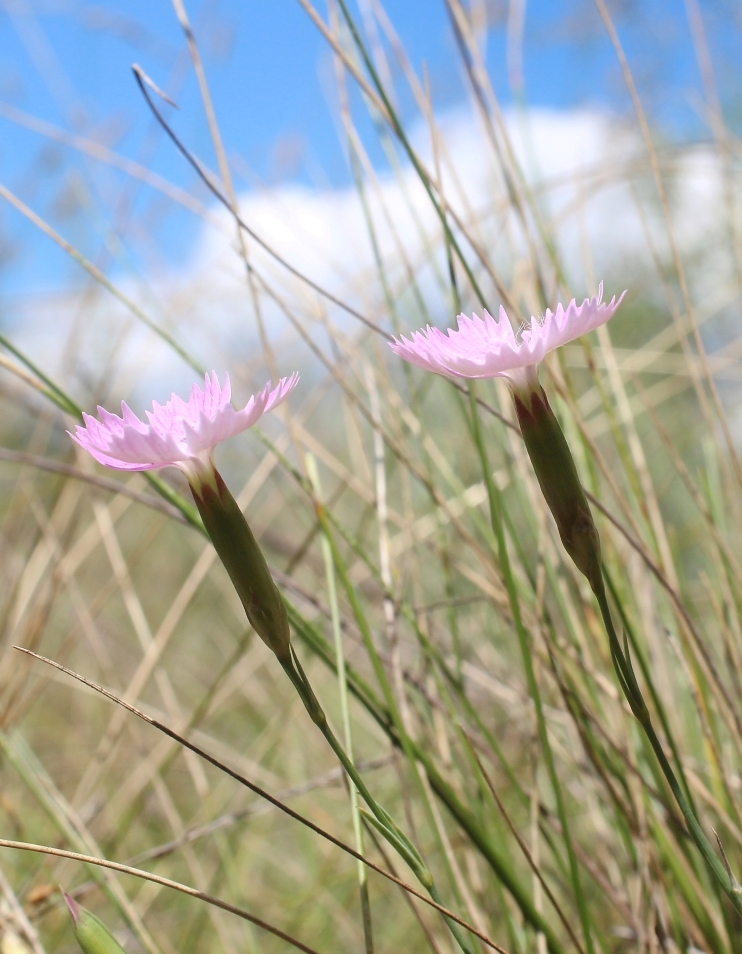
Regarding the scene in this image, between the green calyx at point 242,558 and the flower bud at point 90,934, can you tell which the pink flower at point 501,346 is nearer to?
the green calyx at point 242,558

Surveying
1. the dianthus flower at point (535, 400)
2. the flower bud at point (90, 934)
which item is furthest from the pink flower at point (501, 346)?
the flower bud at point (90, 934)

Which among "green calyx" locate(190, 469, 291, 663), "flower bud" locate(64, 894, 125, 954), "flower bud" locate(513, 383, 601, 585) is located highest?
"flower bud" locate(513, 383, 601, 585)

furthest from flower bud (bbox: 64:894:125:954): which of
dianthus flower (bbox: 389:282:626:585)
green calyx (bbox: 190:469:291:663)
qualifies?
dianthus flower (bbox: 389:282:626:585)

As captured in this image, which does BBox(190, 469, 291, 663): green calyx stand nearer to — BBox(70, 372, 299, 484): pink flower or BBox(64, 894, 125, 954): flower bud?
BBox(70, 372, 299, 484): pink flower

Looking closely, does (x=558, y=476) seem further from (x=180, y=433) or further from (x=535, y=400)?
(x=180, y=433)

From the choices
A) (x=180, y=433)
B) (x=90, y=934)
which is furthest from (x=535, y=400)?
(x=90, y=934)

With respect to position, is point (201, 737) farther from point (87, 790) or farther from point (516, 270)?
point (516, 270)
